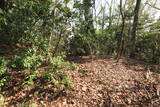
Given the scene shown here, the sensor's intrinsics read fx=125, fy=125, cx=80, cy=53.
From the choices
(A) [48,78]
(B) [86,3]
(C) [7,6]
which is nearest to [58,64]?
(A) [48,78]

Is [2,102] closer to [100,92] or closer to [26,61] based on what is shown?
[26,61]

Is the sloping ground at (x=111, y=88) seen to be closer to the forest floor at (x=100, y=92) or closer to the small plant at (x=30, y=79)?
Result: the forest floor at (x=100, y=92)

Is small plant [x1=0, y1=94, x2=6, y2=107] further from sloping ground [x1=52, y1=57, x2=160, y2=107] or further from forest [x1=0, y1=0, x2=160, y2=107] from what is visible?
sloping ground [x1=52, y1=57, x2=160, y2=107]

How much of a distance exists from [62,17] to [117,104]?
3646 millimetres

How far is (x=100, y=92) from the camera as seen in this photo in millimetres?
3564

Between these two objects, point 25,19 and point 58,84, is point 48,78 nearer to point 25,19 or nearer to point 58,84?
point 58,84

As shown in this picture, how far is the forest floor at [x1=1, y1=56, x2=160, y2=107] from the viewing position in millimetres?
3188

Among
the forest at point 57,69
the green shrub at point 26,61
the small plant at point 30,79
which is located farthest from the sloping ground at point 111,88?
the green shrub at point 26,61

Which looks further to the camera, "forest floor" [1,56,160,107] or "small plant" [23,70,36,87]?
"small plant" [23,70,36,87]

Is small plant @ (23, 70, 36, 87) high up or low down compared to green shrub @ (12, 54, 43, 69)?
down

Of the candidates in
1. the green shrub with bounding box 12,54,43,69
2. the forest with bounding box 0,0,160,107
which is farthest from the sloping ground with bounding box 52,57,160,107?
the green shrub with bounding box 12,54,43,69

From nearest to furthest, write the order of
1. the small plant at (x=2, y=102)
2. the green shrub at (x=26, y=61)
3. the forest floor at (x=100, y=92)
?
1. the small plant at (x=2, y=102)
2. the forest floor at (x=100, y=92)
3. the green shrub at (x=26, y=61)

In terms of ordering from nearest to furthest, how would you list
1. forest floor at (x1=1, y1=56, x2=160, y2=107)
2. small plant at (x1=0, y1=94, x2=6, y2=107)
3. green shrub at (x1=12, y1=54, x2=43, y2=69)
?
1. small plant at (x1=0, y1=94, x2=6, y2=107)
2. forest floor at (x1=1, y1=56, x2=160, y2=107)
3. green shrub at (x1=12, y1=54, x2=43, y2=69)

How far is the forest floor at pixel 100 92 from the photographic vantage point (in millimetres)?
3188
